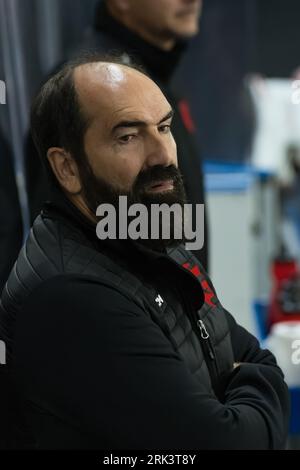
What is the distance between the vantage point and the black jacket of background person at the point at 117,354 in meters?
0.69

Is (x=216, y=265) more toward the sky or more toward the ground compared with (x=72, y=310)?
more toward the sky

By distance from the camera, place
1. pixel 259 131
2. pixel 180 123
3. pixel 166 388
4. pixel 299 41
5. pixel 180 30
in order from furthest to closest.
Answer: pixel 299 41
pixel 259 131
pixel 180 30
pixel 180 123
pixel 166 388

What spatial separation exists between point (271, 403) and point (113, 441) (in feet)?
0.54

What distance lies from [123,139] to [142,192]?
2.0 inches

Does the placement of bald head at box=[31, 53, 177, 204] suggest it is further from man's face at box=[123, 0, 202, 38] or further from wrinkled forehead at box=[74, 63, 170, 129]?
man's face at box=[123, 0, 202, 38]

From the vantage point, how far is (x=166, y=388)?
689 mm

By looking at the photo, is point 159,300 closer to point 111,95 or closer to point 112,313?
point 112,313

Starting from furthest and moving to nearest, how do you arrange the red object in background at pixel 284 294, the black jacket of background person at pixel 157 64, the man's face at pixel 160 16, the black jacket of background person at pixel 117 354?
1. the red object in background at pixel 284 294
2. the man's face at pixel 160 16
3. the black jacket of background person at pixel 157 64
4. the black jacket of background person at pixel 117 354

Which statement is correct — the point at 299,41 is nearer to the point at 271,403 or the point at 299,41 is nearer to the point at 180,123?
the point at 180,123

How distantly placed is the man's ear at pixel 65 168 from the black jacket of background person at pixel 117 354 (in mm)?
15

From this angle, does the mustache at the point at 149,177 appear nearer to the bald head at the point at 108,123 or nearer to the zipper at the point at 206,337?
the bald head at the point at 108,123

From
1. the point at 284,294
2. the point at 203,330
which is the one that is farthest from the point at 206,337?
the point at 284,294

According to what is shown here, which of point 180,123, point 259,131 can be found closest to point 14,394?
point 180,123

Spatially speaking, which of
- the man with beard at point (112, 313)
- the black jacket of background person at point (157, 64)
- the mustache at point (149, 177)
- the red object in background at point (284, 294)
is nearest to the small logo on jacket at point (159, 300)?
the man with beard at point (112, 313)
